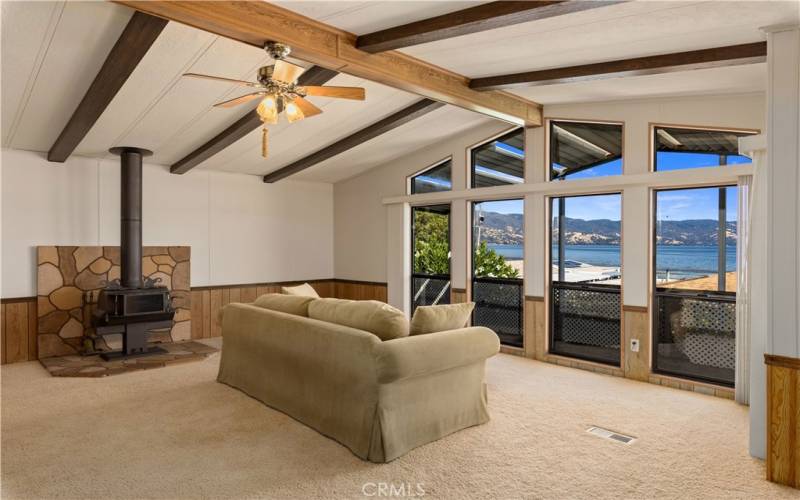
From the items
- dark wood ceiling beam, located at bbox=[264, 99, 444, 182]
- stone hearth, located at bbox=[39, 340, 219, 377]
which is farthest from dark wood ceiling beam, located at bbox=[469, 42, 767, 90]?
stone hearth, located at bbox=[39, 340, 219, 377]

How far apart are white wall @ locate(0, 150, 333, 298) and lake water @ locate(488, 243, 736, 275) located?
14.0ft

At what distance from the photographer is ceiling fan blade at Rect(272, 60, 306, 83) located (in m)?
3.28

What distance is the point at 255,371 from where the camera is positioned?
4441mm

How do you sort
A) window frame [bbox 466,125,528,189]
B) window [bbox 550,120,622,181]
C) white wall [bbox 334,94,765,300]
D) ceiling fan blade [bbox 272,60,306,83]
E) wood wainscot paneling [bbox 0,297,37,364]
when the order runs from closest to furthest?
ceiling fan blade [bbox 272,60,306,83], white wall [bbox 334,94,765,300], window [bbox 550,120,622,181], wood wainscot paneling [bbox 0,297,37,364], window frame [bbox 466,125,528,189]

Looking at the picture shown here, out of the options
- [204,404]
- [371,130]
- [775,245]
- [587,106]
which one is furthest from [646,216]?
[204,404]

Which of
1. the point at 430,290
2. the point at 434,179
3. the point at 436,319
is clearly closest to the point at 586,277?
the point at 430,290

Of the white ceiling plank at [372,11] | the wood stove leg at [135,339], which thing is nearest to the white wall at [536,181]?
the white ceiling plank at [372,11]

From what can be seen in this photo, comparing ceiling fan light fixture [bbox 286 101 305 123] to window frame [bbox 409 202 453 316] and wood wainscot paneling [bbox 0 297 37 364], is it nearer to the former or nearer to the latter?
window frame [bbox 409 202 453 316]

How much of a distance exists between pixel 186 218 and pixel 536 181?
477 centimetres

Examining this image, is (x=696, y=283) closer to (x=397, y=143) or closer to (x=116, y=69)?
(x=397, y=143)

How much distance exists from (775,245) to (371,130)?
4266mm

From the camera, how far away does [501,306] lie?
21.5ft

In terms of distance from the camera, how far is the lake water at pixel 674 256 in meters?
4.79

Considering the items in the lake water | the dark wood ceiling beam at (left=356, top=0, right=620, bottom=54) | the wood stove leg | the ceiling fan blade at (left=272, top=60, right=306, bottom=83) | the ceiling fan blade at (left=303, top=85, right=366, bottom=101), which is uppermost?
the dark wood ceiling beam at (left=356, top=0, right=620, bottom=54)
